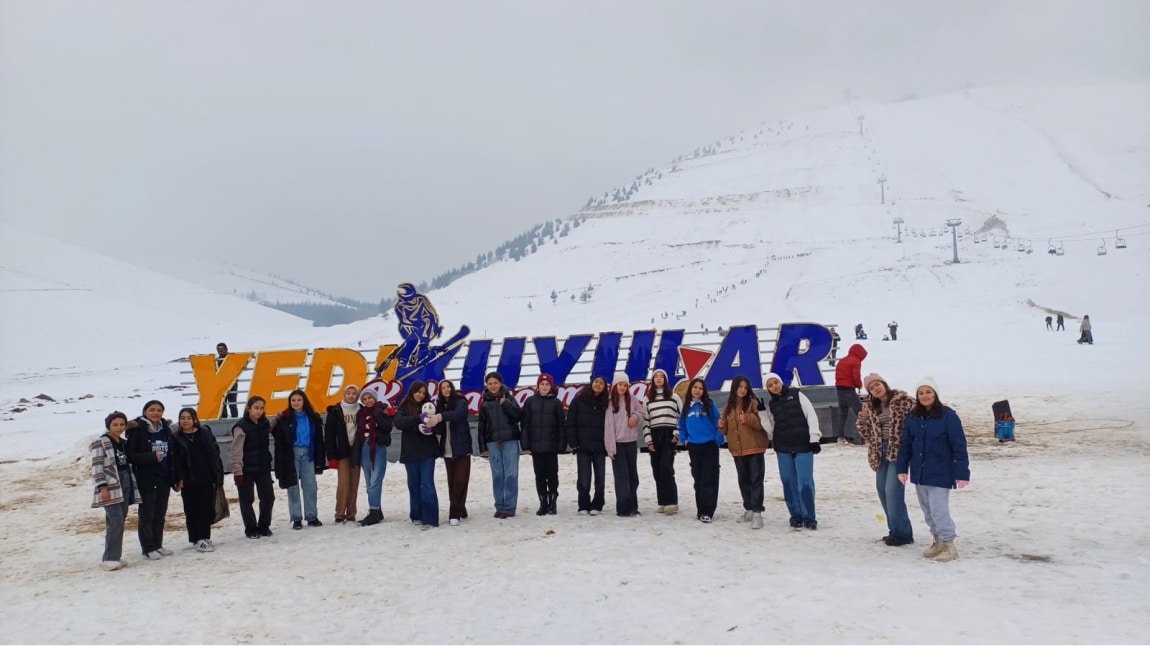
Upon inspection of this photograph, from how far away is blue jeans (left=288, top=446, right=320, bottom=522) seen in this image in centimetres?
1110

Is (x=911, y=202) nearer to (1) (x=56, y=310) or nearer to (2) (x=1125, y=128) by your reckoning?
(2) (x=1125, y=128)

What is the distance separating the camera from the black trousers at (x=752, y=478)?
33.3 feet

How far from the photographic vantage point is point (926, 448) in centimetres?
814

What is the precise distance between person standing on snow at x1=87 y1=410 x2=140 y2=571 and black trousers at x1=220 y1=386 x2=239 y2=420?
→ 7870 millimetres

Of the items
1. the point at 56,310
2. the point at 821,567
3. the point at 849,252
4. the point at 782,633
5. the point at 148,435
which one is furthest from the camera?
the point at 56,310

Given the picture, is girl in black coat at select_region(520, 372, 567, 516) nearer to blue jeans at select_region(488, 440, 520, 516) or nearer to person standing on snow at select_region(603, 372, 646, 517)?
blue jeans at select_region(488, 440, 520, 516)

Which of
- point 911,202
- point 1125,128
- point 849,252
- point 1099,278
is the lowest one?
point 1099,278

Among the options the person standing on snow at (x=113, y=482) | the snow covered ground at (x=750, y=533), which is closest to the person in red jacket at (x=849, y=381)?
the snow covered ground at (x=750, y=533)

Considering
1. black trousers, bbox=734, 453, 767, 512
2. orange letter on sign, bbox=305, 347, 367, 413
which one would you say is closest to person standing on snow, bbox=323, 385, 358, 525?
black trousers, bbox=734, 453, 767, 512

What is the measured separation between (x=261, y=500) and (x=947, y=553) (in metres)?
8.74

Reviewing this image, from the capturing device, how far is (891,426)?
8.63m

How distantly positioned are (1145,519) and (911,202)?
10399 centimetres

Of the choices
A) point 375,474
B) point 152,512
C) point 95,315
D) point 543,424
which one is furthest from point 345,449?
point 95,315

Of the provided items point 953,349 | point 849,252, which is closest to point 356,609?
point 953,349
